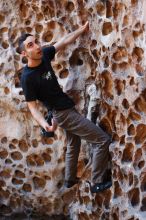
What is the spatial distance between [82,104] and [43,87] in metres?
0.82

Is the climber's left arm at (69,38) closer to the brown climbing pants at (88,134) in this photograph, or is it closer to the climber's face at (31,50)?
the climber's face at (31,50)

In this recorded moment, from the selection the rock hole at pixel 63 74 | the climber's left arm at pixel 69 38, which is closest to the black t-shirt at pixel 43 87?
the climber's left arm at pixel 69 38

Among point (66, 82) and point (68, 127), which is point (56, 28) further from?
point (68, 127)

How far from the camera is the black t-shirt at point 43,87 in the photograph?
3508 millimetres

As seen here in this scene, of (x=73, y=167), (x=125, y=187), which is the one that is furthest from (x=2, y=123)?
(x=125, y=187)

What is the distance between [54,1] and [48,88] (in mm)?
918

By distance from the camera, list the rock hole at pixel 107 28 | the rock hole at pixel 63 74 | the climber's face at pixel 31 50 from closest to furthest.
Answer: the climber's face at pixel 31 50
the rock hole at pixel 107 28
the rock hole at pixel 63 74

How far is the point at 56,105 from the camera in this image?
3564 millimetres

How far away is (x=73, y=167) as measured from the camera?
12.6 feet

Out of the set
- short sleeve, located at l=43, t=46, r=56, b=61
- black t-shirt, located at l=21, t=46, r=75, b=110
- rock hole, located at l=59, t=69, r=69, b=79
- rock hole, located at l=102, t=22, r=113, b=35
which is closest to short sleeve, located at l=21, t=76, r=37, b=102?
black t-shirt, located at l=21, t=46, r=75, b=110

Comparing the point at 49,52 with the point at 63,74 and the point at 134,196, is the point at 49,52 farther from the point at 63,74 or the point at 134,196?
the point at 134,196

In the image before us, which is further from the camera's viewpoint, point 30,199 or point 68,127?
point 30,199

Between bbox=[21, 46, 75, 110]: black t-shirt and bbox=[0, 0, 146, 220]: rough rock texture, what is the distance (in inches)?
15.4

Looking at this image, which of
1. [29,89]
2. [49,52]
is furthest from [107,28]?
[29,89]
